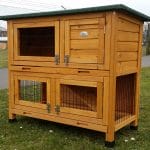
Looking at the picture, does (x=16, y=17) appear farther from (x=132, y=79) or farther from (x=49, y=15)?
(x=132, y=79)

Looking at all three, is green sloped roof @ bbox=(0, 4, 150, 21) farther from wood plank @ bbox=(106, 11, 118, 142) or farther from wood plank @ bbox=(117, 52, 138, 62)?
wood plank @ bbox=(117, 52, 138, 62)

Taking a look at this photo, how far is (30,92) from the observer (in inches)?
225

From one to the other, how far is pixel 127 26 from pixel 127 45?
0.25 meters

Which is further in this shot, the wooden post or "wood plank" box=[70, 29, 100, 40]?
"wood plank" box=[70, 29, 100, 40]

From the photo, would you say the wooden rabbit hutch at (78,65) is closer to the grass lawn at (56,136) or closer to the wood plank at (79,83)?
the wood plank at (79,83)

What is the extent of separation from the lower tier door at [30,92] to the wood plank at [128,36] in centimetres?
134

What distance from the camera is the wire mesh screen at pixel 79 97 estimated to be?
523 cm

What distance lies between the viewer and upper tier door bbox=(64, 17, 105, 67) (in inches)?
184

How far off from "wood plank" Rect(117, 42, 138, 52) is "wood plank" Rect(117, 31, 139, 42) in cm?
5

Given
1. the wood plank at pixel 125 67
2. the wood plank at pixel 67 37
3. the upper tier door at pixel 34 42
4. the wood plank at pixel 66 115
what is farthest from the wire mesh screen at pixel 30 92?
the wood plank at pixel 125 67

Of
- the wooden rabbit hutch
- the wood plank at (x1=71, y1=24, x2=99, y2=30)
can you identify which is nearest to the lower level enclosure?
the wooden rabbit hutch

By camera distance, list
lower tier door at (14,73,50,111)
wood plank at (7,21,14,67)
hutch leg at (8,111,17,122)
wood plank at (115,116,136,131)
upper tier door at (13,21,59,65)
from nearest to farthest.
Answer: wood plank at (115,116,136,131), upper tier door at (13,21,59,65), lower tier door at (14,73,50,111), wood plank at (7,21,14,67), hutch leg at (8,111,17,122)

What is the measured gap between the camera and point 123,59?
16.0 feet

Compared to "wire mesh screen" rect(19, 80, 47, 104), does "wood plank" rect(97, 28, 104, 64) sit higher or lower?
higher
